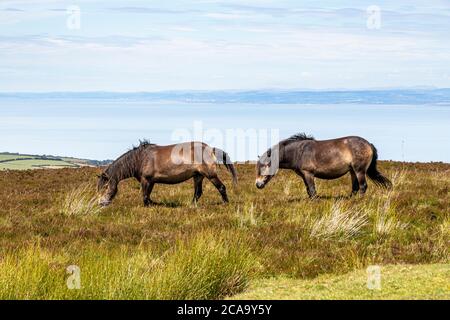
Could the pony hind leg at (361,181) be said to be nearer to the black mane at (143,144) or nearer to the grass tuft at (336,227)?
the grass tuft at (336,227)

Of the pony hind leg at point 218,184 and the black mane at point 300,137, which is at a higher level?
the black mane at point 300,137

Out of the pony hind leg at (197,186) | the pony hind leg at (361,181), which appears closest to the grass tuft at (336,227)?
the pony hind leg at (361,181)

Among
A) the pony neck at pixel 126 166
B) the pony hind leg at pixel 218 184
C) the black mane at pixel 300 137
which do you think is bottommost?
the pony hind leg at pixel 218 184

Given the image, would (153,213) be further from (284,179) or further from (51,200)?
(284,179)

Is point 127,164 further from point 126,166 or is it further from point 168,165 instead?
point 168,165

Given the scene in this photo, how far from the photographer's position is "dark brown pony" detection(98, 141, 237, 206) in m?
18.1

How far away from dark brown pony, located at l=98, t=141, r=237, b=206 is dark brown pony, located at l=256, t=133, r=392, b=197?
42.3 inches

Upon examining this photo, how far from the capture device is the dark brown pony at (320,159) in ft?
60.8

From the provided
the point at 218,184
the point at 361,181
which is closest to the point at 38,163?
the point at 218,184

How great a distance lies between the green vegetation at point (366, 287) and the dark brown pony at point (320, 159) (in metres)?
8.29

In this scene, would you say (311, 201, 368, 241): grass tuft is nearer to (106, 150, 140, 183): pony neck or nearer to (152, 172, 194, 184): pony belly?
(152, 172, 194, 184): pony belly
